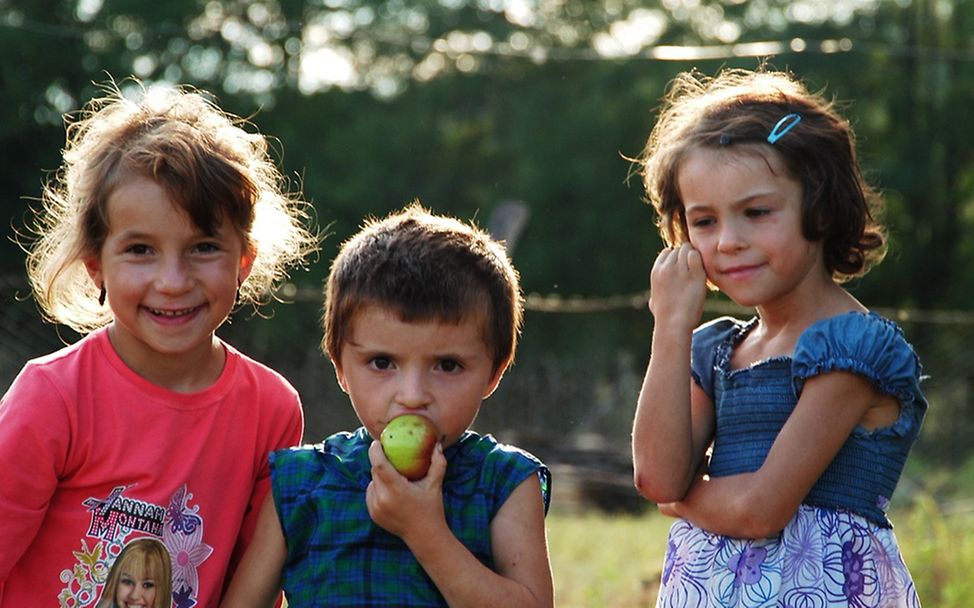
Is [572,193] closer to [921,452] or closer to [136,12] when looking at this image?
[136,12]

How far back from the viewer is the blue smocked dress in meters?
2.68

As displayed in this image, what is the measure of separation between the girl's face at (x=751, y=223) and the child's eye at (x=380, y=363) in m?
0.72

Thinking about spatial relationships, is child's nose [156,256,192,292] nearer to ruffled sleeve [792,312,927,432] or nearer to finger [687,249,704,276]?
finger [687,249,704,276]

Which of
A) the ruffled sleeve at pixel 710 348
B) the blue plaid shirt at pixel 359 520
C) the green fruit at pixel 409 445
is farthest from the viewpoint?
the ruffled sleeve at pixel 710 348

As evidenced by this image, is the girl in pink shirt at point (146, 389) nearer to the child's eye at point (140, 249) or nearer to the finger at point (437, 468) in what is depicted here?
the child's eye at point (140, 249)

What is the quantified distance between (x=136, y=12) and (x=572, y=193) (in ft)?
25.8

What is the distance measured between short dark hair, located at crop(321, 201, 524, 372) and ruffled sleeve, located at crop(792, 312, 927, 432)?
59 cm

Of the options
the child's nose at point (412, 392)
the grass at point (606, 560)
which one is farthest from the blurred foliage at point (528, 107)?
the child's nose at point (412, 392)

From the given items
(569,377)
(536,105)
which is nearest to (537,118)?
(536,105)

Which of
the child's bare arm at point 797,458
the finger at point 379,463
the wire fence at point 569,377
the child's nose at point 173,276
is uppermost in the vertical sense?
the wire fence at point 569,377

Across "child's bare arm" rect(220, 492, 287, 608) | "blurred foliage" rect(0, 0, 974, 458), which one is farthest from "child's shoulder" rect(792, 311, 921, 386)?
"blurred foliage" rect(0, 0, 974, 458)

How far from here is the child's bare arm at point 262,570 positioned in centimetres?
256

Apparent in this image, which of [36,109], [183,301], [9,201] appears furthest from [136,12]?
[183,301]

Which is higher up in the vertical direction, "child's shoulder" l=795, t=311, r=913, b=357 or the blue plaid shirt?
"child's shoulder" l=795, t=311, r=913, b=357
